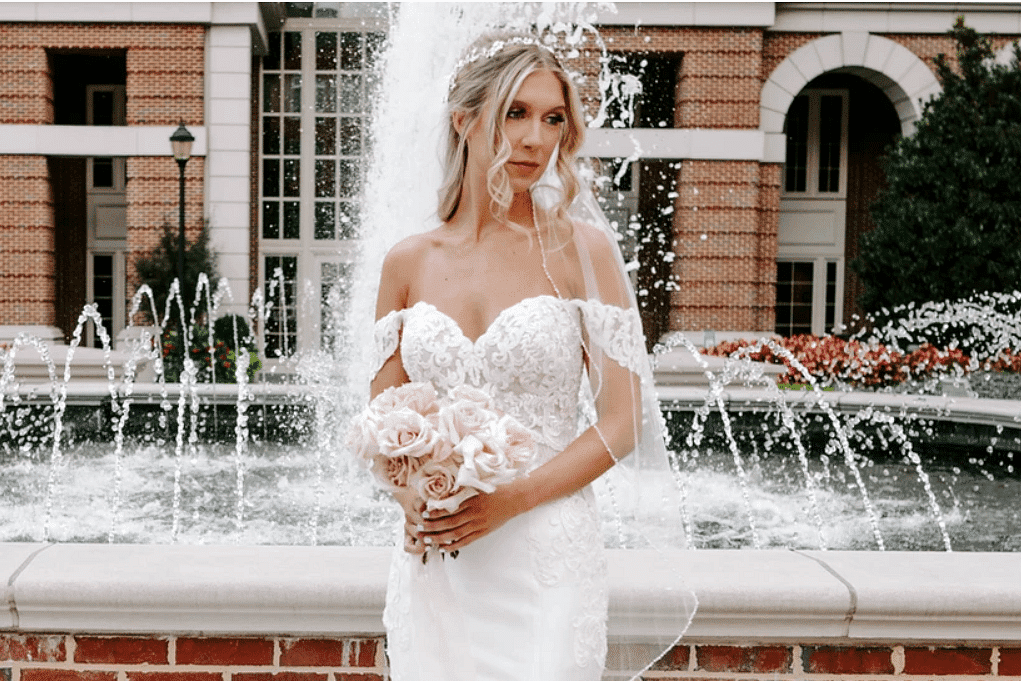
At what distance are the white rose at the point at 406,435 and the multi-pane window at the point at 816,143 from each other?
24.5 meters

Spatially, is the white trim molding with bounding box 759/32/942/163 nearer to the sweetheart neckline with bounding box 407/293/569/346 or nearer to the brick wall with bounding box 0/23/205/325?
the brick wall with bounding box 0/23/205/325

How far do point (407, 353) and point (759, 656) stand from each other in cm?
138

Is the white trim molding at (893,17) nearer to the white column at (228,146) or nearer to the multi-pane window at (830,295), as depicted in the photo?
the multi-pane window at (830,295)

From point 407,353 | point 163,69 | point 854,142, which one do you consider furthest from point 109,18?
point 407,353

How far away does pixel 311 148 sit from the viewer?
22.9 m

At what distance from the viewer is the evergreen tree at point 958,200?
17047mm

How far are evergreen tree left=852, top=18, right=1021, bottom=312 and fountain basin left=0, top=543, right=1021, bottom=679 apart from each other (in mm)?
15739

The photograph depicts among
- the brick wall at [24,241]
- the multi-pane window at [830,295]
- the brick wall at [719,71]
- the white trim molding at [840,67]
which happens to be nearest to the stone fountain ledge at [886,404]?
the brick wall at [719,71]

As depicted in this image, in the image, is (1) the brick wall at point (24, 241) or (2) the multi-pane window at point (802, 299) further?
(2) the multi-pane window at point (802, 299)

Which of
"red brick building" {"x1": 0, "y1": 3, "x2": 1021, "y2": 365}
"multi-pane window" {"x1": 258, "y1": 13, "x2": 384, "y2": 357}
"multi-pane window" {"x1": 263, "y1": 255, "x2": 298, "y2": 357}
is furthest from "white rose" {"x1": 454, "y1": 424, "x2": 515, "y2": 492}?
"multi-pane window" {"x1": 258, "y1": 13, "x2": 384, "y2": 357}

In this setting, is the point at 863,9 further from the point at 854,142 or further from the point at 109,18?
the point at 109,18

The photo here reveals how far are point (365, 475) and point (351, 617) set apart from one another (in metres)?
4.59

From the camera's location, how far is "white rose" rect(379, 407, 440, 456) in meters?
1.92

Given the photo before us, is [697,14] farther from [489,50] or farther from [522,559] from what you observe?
[522,559]
